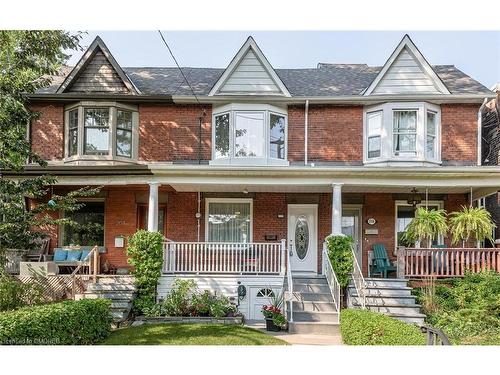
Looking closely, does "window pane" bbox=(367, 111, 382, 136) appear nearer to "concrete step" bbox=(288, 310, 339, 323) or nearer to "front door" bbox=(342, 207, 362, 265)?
"front door" bbox=(342, 207, 362, 265)

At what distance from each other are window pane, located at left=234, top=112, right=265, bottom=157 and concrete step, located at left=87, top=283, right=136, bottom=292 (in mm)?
4537

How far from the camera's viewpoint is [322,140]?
544 inches

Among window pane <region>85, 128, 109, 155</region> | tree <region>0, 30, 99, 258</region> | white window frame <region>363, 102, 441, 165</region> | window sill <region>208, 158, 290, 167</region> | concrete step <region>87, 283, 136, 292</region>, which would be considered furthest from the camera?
window pane <region>85, 128, 109, 155</region>

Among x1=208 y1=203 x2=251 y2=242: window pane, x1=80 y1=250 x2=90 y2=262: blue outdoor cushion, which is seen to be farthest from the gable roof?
x1=80 y1=250 x2=90 y2=262: blue outdoor cushion

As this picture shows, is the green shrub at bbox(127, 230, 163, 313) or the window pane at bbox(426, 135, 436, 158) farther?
the window pane at bbox(426, 135, 436, 158)

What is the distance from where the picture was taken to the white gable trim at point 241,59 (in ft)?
44.6

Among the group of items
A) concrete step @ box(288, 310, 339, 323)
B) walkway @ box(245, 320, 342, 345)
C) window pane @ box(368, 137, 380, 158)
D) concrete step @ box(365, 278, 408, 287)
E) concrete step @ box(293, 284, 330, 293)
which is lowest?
walkway @ box(245, 320, 342, 345)

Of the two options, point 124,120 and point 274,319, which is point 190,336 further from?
point 124,120

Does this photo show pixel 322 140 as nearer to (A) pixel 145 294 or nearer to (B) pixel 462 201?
(B) pixel 462 201

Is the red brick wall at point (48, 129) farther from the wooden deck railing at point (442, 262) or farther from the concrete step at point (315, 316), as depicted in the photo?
the wooden deck railing at point (442, 262)

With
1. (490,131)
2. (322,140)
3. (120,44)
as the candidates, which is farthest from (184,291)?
(490,131)

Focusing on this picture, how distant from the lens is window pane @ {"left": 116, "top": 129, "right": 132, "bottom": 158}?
44.4ft

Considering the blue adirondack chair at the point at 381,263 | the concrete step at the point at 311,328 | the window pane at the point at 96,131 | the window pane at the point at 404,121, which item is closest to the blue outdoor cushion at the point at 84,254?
the window pane at the point at 96,131
